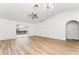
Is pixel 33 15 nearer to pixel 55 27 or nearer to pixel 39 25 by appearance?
pixel 39 25

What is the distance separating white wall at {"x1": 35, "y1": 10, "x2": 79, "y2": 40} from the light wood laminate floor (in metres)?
0.21

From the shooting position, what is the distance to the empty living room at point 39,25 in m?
3.89

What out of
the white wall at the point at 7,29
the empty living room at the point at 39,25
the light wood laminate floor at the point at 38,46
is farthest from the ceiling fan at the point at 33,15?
the light wood laminate floor at the point at 38,46

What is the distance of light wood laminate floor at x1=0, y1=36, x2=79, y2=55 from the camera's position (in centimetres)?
432

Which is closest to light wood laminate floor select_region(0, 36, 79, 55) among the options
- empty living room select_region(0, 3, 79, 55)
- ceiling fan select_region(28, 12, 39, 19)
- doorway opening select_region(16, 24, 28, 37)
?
empty living room select_region(0, 3, 79, 55)

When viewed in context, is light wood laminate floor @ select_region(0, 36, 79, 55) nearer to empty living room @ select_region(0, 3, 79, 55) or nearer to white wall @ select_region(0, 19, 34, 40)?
empty living room @ select_region(0, 3, 79, 55)

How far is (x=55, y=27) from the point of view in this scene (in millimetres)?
4477

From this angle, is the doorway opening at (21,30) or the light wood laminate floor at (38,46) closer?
the doorway opening at (21,30)

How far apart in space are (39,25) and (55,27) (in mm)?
633

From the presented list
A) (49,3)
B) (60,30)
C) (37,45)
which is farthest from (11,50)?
(49,3)

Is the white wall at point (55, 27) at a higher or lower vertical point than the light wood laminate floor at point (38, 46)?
higher

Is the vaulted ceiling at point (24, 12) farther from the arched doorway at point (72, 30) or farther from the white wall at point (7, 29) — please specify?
the arched doorway at point (72, 30)

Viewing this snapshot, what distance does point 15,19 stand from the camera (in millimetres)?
3980

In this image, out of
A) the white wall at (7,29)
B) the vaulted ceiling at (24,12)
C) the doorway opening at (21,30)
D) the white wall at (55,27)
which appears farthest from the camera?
the white wall at (55,27)
